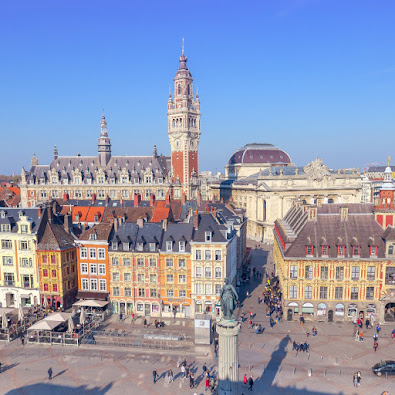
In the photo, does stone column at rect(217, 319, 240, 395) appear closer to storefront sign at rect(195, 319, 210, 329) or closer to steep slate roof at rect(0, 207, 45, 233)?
storefront sign at rect(195, 319, 210, 329)

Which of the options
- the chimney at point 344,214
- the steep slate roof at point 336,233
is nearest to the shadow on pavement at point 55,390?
the steep slate roof at point 336,233

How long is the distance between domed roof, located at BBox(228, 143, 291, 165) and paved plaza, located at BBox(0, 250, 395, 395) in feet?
396

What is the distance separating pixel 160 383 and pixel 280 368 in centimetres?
1281

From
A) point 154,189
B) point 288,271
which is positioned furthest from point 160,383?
point 154,189

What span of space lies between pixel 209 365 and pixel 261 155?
133634 millimetres

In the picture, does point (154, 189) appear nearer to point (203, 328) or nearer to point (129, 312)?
point (129, 312)

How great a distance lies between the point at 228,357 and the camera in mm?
30484

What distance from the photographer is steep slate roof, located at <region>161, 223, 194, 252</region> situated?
57.0 meters

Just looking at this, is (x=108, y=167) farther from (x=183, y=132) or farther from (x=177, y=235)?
(x=177, y=235)

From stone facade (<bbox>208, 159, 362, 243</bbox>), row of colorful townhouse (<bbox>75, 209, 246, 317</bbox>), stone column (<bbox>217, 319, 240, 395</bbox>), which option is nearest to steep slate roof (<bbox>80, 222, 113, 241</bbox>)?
row of colorful townhouse (<bbox>75, 209, 246, 317</bbox>)

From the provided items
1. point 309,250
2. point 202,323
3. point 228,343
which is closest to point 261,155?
point 309,250

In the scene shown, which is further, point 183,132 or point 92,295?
point 183,132

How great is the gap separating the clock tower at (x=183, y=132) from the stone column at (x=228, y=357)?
309 ft

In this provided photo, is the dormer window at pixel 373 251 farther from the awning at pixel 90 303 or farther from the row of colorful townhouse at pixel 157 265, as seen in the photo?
the awning at pixel 90 303
